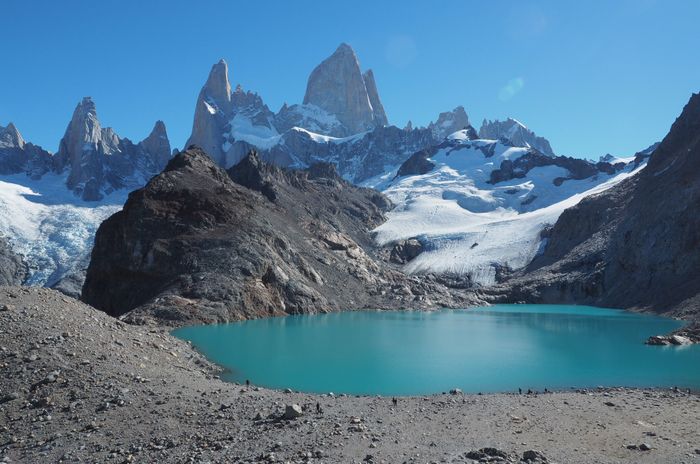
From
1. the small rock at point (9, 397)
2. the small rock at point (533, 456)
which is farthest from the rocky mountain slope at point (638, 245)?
the small rock at point (9, 397)

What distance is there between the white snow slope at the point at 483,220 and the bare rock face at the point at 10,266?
7944cm

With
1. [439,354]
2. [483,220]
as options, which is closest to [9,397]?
[439,354]

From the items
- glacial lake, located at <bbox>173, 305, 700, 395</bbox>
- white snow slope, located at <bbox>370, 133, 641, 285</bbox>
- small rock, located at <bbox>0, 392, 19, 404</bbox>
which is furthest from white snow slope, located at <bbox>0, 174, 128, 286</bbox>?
small rock, located at <bbox>0, 392, 19, 404</bbox>

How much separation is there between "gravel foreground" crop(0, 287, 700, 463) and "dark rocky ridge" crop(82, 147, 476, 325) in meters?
30.2

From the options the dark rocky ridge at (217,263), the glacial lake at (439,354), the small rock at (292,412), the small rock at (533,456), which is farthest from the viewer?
the dark rocky ridge at (217,263)

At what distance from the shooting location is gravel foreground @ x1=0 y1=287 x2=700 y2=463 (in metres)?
14.5

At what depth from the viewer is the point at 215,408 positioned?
58.7 feet

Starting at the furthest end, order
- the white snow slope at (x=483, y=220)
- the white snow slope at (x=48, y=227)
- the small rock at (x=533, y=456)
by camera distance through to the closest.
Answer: the white snow slope at (x=48, y=227) → the white snow slope at (x=483, y=220) → the small rock at (x=533, y=456)

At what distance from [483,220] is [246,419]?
152679mm

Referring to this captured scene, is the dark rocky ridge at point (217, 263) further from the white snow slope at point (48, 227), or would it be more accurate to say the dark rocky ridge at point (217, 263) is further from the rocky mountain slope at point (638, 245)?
the white snow slope at point (48, 227)

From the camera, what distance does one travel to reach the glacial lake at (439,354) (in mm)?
27938

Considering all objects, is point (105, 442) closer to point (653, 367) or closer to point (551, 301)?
point (653, 367)

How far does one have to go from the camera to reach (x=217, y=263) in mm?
62625

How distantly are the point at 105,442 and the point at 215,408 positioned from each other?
3.82m
